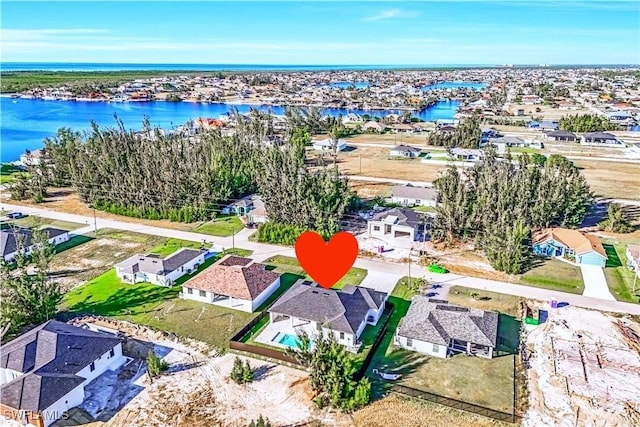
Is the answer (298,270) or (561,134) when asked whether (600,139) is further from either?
(298,270)

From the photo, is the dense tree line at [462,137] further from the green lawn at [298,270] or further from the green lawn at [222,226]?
the green lawn at [298,270]

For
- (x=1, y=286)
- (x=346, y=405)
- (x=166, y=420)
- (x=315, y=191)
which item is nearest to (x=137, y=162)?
(x=315, y=191)

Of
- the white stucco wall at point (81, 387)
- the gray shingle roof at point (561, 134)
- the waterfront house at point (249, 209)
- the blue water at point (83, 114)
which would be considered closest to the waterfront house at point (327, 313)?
the white stucco wall at point (81, 387)

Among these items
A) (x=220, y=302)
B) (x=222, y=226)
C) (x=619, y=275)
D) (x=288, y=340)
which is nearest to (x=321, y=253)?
(x=288, y=340)

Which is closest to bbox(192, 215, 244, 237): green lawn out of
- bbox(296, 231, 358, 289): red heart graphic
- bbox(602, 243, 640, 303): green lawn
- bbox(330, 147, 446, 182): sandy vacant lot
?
bbox(296, 231, 358, 289): red heart graphic

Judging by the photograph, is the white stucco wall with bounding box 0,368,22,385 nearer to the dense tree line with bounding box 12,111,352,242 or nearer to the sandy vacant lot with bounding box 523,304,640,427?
the dense tree line with bounding box 12,111,352,242

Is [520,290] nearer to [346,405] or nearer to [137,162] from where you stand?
[346,405]
